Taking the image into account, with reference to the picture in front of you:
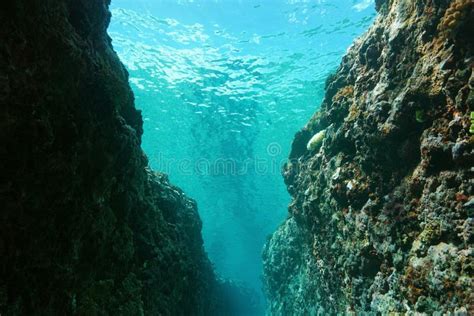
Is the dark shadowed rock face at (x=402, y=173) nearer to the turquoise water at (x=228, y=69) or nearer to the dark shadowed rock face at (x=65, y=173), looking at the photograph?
the dark shadowed rock face at (x=65, y=173)

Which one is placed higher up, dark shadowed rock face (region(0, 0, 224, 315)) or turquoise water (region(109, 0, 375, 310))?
turquoise water (region(109, 0, 375, 310))

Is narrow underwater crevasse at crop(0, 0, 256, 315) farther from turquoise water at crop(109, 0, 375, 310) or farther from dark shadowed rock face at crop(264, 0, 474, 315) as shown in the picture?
turquoise water at crop(109, 0, 375, 310)

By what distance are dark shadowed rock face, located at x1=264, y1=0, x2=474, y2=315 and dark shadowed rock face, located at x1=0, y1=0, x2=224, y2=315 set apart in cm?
461

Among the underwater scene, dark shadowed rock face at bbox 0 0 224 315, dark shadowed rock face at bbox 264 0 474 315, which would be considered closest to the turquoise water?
the underwater scene

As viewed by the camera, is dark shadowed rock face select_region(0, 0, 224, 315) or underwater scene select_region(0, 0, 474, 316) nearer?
dark shadowed rock face select_region(0, 0, 224, 315)

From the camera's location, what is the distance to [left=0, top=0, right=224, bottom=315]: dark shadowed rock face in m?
3.31

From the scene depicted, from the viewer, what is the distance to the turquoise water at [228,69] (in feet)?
52.3

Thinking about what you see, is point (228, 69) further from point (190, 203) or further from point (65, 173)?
point (65, 173)

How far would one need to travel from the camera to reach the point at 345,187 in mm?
7695

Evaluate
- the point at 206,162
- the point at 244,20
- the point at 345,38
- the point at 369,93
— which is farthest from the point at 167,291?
the point at 206,162

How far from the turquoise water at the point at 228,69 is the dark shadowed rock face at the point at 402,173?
7765 millimetres

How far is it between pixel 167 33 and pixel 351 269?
588 inches

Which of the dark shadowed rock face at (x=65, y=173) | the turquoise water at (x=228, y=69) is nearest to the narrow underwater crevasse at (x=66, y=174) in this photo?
the dark shadowed rock face at (x=65, y=173)

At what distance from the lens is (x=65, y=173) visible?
3988mm
